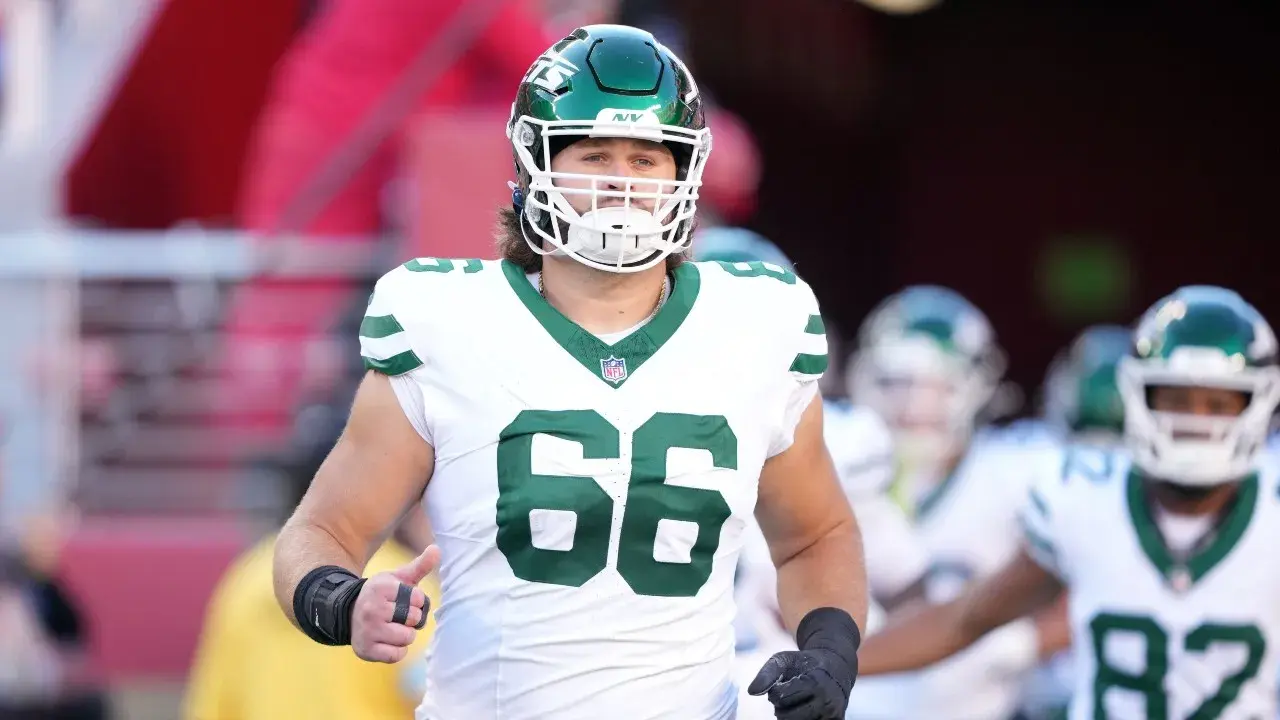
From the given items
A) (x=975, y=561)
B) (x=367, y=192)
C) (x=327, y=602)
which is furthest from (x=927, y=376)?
(x=327, y=602)

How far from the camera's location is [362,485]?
3086 mm

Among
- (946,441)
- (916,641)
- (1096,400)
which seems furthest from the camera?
(1096,400)

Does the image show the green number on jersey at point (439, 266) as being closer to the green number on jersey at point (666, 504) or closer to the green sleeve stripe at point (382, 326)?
the green sleeve stripe at point (382, 326)

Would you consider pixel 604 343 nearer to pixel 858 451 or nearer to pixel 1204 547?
pixel 1204 547

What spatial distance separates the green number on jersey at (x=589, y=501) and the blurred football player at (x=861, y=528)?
2.03 m

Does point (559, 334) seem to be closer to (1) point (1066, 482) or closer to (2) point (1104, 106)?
(1) point (1066, 482)

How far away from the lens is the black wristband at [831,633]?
3113mm

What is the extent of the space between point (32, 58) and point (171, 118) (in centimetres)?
119

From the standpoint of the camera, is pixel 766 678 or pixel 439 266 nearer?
pixel 766 678

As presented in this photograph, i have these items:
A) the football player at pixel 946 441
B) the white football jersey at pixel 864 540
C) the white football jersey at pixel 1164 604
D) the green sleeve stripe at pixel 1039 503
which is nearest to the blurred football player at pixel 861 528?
the white football jersey at pixel 864 540

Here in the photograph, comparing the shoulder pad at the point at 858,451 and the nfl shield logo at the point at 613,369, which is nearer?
the nfl shield logo at the point at 613,369

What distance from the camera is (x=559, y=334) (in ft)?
10.2

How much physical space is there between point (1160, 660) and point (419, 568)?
224cm

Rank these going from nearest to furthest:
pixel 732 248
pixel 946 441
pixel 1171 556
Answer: pixel 1171 556 < pixel 732 248 < pixel 946 441
